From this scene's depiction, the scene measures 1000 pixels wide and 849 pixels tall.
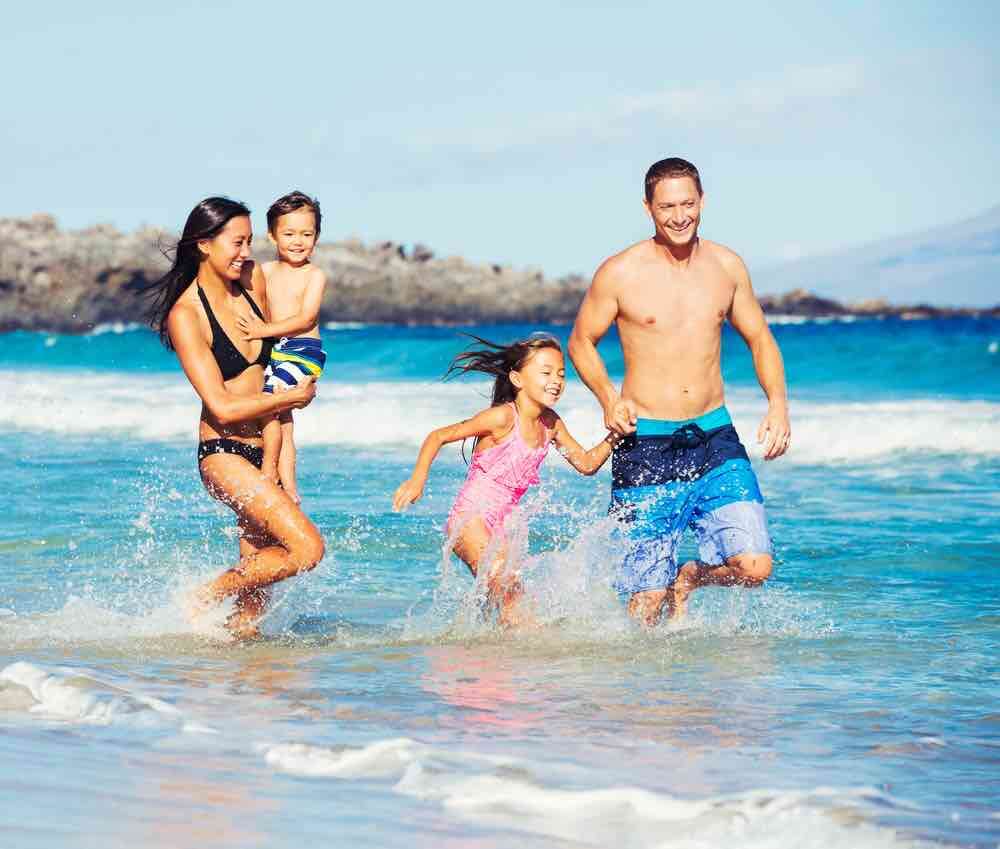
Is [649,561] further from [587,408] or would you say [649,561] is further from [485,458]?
[587,408]

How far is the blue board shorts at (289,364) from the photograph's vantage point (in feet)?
22.0

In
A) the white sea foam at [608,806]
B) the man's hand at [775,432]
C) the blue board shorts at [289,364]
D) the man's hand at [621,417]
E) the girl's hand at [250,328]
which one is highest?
the girl's hand at [250,328]

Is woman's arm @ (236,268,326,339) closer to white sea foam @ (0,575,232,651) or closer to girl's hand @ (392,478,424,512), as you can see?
girl's hand @ (392,478,424,512)

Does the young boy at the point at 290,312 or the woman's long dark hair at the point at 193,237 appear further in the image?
the young boy at the point at 290,312

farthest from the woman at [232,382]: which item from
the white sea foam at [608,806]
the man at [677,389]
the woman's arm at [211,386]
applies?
the white sea foam at [608,806]

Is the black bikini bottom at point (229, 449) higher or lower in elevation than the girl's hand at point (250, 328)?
lower

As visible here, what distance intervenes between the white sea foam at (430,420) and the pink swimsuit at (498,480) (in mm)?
7264

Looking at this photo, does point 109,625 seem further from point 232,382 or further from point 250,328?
point 250,328

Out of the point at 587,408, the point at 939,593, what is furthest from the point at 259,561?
the point at 587,408

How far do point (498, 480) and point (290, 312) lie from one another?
3.64ft

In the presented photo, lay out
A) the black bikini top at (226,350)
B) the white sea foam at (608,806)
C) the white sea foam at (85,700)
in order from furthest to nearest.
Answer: the black bikini top at (226,350) < the white sea foam at (85,700) < the white sea foam at (608,806)

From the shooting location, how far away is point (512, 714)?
18.4 ft

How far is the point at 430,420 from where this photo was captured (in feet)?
65.0

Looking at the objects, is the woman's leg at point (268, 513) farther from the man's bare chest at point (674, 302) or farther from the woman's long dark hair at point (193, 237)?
the man's bare chest at point (674, 302)
